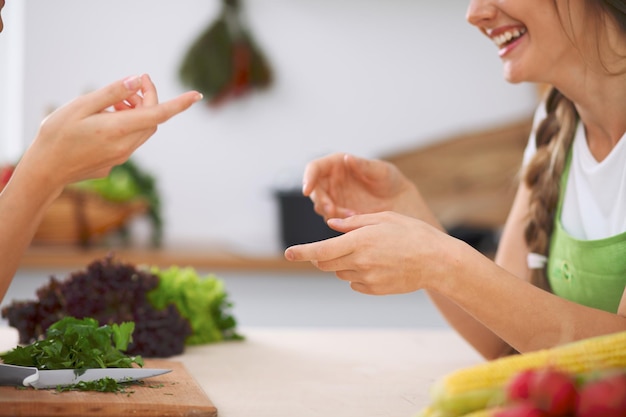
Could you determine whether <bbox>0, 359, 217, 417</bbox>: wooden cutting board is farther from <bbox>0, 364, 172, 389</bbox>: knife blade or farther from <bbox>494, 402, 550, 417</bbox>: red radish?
<bbox>494, 402, 550, 417</bbox>: red radish

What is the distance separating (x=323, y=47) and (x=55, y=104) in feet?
3.75

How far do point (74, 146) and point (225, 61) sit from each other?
2.44 m

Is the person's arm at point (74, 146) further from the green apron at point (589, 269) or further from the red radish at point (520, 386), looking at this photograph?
the green apron at point (589, 269)

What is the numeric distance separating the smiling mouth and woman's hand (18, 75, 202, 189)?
2.03 feet

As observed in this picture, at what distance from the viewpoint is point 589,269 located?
1.33 meters

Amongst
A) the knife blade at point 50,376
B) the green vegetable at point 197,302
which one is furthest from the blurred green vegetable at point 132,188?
the knife blade at point 50,376

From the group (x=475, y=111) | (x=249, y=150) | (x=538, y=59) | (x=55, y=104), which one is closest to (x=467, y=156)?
(x=475, y=111)

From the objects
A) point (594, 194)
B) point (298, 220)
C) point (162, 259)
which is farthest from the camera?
point (298, 220)

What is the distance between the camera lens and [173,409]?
90 cm

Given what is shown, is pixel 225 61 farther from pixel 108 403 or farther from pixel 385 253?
pixel 108 403

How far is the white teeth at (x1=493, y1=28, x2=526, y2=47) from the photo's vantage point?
140cm

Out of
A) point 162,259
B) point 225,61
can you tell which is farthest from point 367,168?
point 225,61

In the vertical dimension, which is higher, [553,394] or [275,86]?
[275,86]

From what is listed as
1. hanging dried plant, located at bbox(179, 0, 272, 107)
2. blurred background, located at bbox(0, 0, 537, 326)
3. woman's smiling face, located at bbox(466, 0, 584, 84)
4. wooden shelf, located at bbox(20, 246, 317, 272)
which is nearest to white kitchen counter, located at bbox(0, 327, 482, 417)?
woman's smiling face, located at bbox(466, 0, 584, 84)
